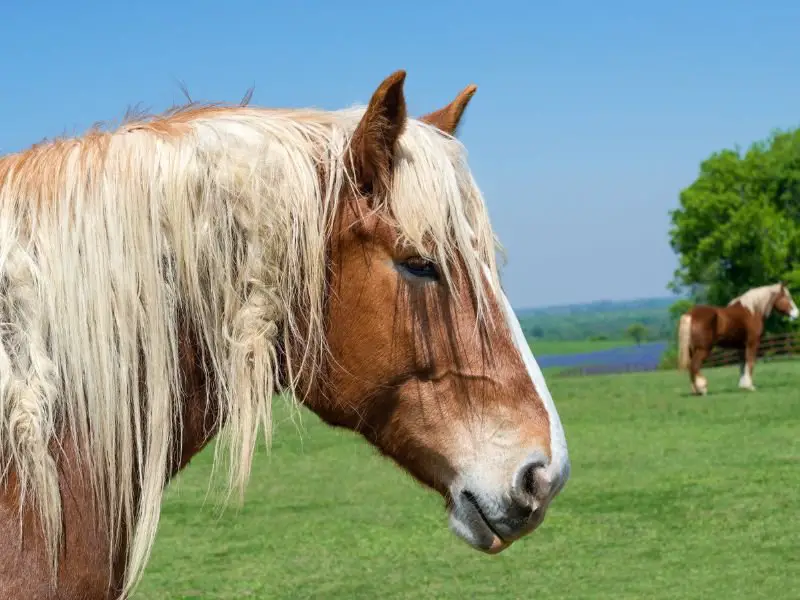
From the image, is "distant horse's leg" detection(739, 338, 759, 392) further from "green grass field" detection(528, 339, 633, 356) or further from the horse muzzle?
"green grass field" detection(528, 339, 633, 356)

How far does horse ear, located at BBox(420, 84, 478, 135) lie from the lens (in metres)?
2.05

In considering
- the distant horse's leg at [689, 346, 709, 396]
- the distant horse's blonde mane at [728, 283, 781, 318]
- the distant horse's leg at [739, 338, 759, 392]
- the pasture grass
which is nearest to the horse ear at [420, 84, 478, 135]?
the distant horse's leg at [689, 346, 709, 396]

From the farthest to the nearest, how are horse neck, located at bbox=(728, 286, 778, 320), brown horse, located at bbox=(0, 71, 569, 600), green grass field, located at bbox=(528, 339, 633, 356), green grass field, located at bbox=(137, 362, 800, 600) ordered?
green grass field, located at bbox=(528, 339, 633, 356) < horse neck, located at bbox=(728, 286, 778, 320) < green grass field, located at bbox=(137, 362, 800, 600) < brown horse, located at bbox=(0, 71, 569, 600)

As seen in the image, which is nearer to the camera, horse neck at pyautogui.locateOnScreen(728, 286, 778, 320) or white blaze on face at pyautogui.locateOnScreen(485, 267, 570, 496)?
white blaze on face at pyautogui.locateOnScreen(485, 267, 570, 496)

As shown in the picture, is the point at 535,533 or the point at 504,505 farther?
the point at 535,533

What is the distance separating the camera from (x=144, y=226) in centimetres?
170

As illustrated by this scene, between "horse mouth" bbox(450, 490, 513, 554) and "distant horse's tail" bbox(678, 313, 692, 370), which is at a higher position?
"horse mouth" bbox(450, 490, 513, 554)

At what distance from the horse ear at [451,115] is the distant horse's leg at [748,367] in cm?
1573

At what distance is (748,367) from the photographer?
55.3ft

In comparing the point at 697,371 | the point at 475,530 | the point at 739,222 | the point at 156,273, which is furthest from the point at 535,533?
the point at 739,222

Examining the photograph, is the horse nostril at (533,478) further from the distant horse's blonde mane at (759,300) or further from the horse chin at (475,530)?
the distant horse's blonde mane at (759,300)

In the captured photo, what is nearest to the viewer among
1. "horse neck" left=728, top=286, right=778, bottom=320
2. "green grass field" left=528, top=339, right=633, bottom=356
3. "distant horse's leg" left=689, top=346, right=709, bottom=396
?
"distant horse's leg" left=689, top=346, right=709, bottom=396

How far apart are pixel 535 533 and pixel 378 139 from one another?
5495 mm

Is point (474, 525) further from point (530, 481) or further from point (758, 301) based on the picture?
point (758, 301)
